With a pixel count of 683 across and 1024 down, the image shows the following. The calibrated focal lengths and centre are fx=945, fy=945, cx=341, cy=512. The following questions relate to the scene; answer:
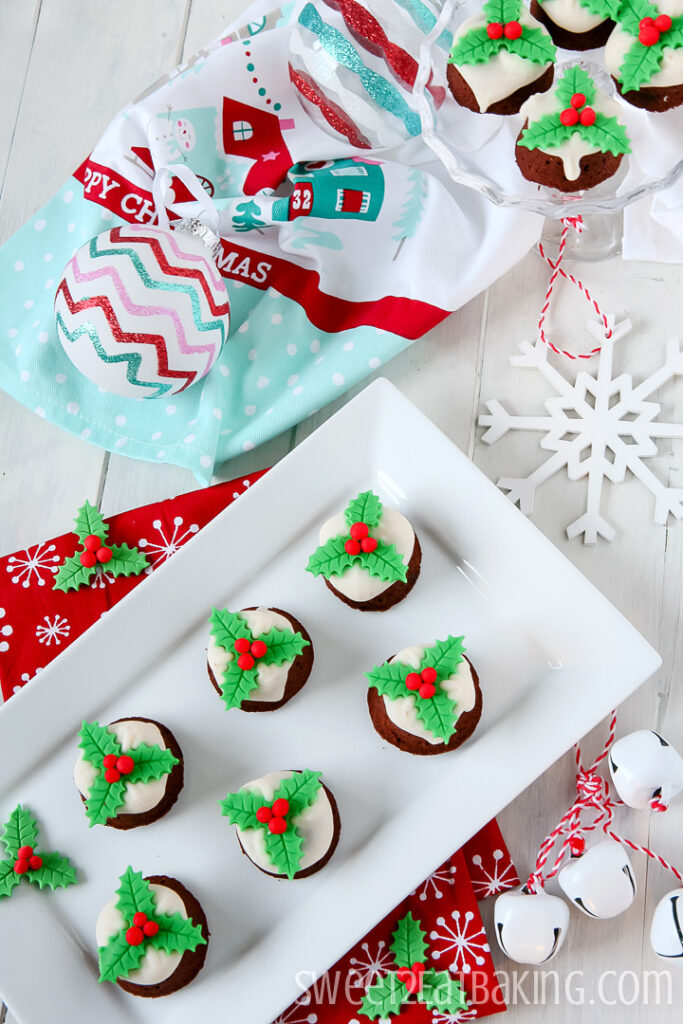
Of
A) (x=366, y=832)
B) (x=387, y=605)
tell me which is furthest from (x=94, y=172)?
(x=366, y=832)

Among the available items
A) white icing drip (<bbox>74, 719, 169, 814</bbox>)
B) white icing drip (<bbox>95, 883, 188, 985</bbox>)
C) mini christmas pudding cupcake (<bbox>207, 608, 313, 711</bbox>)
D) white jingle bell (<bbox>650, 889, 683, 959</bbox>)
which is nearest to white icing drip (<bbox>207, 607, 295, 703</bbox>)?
mini christmas pudding cupcake (<bbox>207, 608, 313, 711</bbox>)

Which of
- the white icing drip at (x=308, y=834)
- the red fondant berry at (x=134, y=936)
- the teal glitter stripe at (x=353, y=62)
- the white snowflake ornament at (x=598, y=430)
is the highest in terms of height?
the teal glitter stripe at (x=353, y=62)

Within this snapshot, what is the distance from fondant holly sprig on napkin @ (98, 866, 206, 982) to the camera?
1.05 m

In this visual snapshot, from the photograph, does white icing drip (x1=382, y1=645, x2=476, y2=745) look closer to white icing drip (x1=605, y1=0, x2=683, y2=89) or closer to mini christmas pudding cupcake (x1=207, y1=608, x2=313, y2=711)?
mini christmas pudding cupcake (x1=207, y1=608, x2=313, y2=711)

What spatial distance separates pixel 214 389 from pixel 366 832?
602 mm

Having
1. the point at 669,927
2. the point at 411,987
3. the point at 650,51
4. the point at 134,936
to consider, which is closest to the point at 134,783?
the point at 134,936

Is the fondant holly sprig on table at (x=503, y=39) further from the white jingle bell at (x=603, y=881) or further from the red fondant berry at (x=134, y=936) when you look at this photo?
the red fondant berry at (x=134, y=936)

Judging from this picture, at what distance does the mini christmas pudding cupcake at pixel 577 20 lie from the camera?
42.2 inches

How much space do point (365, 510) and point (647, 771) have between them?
45 centimetres

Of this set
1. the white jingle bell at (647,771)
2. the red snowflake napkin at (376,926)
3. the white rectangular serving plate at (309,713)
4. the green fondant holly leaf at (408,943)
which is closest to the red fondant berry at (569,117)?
the white rectangular serving plate at (309,713)

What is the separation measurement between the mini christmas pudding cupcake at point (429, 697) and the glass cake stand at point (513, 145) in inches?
20.5

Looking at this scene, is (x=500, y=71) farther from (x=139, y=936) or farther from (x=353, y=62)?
(x=139, y=936)

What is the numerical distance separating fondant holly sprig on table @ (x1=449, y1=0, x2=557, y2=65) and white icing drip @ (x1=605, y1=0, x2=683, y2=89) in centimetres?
7

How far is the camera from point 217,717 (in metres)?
1.18
